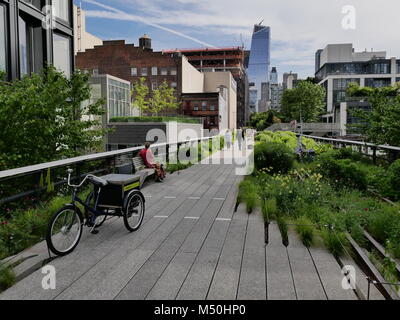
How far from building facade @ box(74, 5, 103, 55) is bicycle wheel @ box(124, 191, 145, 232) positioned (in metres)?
65.6

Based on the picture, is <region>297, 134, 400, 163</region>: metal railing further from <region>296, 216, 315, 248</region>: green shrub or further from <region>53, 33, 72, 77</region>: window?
<region>53, 33, 72, 77</region>: window

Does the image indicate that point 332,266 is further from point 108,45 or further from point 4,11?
point 108,45

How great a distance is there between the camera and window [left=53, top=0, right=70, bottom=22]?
1720 cm

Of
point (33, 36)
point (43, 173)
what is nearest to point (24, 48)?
point (33, 36)

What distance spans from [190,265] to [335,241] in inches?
81.0

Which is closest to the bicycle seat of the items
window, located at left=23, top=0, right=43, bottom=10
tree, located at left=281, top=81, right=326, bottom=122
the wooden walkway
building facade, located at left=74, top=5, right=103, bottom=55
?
the wooden walkway

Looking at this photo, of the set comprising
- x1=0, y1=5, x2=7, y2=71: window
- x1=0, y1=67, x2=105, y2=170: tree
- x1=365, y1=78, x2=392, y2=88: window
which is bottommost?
x1=0, y1=67, x2=105, y2=170: tree

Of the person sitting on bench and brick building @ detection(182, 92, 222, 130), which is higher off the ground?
brick building @ detection(182, 92, 222, 130)

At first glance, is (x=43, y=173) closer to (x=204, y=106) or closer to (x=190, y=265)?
(x=190, y=265)

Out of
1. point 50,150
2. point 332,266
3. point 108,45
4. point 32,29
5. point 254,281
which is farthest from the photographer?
point 108,45

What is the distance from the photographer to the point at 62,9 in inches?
699

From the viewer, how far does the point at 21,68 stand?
14.3 metres
